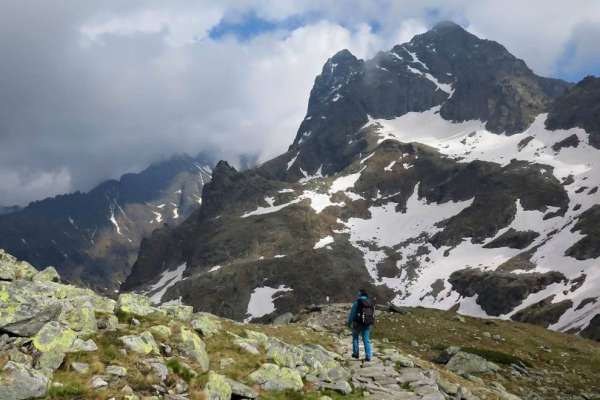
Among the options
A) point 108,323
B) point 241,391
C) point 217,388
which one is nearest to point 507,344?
point 241,391

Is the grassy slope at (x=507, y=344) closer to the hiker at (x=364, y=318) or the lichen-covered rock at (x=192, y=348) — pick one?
the hiker at (x=364, y=318)

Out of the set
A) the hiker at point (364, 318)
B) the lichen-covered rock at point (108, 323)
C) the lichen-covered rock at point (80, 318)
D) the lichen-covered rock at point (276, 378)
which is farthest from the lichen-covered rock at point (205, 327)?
the hiker at point (364, 318)

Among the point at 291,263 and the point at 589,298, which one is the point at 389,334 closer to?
the point at 589,298

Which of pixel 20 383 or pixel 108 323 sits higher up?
pixel 108 323

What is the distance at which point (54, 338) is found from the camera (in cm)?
1400

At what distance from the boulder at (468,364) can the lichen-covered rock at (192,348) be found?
1557cm

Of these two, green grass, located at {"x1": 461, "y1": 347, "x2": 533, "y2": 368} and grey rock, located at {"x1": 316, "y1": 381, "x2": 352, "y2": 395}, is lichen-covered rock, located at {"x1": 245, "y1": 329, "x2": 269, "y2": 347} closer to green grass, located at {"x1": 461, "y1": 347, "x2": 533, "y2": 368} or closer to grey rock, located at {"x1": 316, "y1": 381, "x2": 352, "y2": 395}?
grey rock, located at {"x1": 316, "y1": 381, "x2": 352, "y2": 395}

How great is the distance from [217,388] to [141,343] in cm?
315

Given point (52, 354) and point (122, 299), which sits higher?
point (122, 299)

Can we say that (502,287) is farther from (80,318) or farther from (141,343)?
(80,318)

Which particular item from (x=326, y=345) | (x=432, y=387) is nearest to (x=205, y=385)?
(x=432, y=387)

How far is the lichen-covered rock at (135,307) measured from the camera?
19.1 m

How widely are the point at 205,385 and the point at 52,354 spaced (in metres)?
4.15

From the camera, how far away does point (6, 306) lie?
1447cm
